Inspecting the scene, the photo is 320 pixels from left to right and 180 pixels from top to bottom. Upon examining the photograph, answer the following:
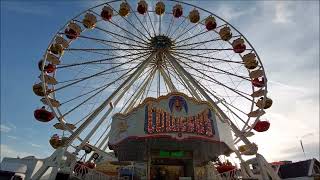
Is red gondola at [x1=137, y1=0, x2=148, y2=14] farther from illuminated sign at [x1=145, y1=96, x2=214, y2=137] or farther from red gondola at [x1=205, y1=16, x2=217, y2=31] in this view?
illuminated sign at [x1=145, y1=96, x2=214, y2=137]

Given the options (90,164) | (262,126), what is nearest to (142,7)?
(262,126)

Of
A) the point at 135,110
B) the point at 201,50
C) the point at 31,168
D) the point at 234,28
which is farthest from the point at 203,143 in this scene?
the point at 31,168

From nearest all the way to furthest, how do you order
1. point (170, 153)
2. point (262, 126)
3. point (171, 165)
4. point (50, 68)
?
point (262, 126), point (50, 68), point (170, 153), point (171, 165)

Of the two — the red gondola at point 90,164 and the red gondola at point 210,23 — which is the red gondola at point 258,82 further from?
the red gondola at point 90,164

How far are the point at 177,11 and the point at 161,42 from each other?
3.06 m

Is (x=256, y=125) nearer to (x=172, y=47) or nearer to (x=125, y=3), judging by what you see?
(x=172, y=47)

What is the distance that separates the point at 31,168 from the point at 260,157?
1763cm

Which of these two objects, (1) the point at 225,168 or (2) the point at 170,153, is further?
(1) the point at 225,168

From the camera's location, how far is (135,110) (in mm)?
20375

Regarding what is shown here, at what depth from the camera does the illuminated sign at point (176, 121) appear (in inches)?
761

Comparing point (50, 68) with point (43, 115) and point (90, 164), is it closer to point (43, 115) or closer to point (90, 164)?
point (43, 115)

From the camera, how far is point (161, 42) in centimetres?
2447

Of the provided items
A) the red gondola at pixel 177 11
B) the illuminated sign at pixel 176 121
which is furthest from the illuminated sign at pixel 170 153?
the red gondola at pixel 177 11

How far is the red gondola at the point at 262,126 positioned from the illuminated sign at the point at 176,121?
13.8 ft
